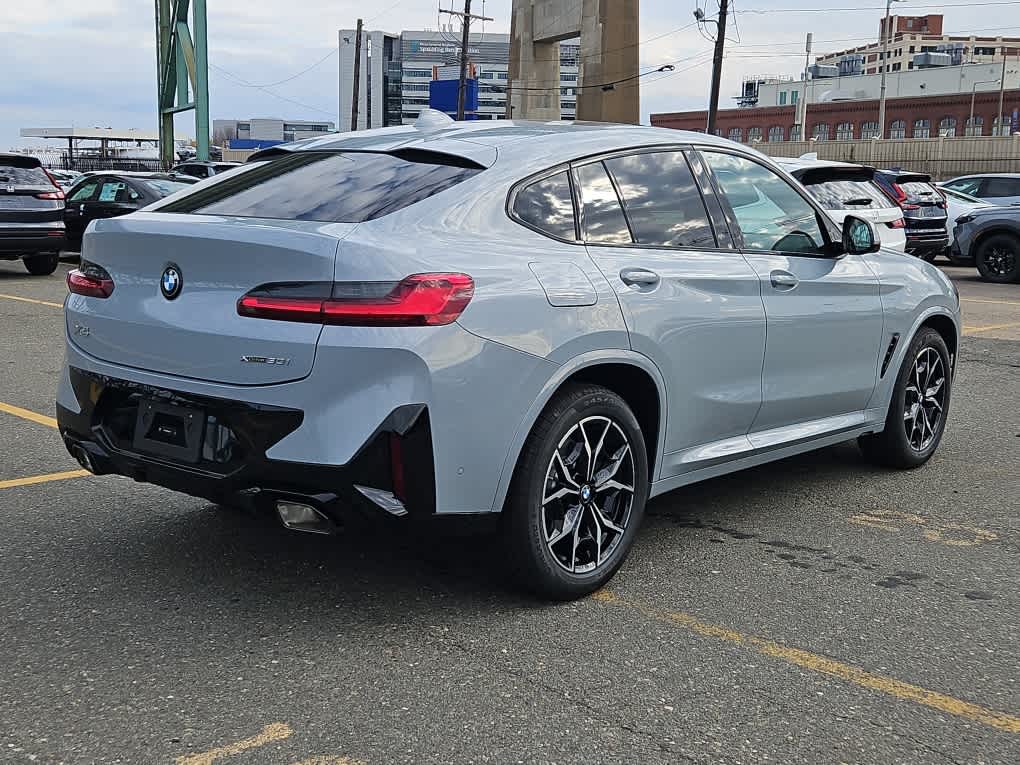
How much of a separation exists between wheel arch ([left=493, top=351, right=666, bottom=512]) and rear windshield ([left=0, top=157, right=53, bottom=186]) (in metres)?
13.9

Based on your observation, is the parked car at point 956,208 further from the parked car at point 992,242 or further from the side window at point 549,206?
the side window at point 549,206

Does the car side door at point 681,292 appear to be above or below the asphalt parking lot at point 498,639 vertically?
above

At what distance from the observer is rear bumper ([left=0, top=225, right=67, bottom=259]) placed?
51.4 feet

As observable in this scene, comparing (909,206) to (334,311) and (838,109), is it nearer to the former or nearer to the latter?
(334,311)

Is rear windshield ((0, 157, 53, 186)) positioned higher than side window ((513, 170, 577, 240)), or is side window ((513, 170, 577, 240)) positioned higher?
side window ((513, 170, 577, 240))

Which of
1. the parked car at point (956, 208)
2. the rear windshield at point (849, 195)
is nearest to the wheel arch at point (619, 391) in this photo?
the rear windshield at point (849, 195)

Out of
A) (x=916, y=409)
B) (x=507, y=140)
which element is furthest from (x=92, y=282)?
(x=916, y=409)

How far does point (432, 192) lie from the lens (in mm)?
3844

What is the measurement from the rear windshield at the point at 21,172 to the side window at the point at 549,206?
1370 centimetres

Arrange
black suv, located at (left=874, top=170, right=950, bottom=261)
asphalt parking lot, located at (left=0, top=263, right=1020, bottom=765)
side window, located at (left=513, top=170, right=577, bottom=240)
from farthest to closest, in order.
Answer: black suv, located at (left=874, top=170, right=950, bottom=261)
side window, located at (left=513, top=170, right=577, bottom=240)
asphalt parking lot, located at (left=0, top=263, right=1020, bottom=765)

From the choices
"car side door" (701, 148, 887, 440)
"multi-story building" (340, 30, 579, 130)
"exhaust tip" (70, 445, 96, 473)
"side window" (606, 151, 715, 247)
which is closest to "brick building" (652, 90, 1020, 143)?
"car side door" (701, 148, 887, 440)

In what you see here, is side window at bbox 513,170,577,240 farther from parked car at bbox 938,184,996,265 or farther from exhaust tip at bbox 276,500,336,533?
parked car at bbox 938,184,996,265

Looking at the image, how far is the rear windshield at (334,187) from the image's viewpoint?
381cm

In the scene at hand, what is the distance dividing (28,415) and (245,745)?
15.1 feet
